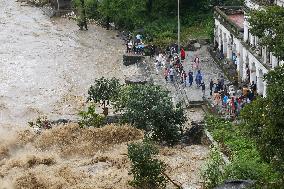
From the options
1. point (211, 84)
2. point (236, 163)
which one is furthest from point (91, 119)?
point (236, 163)

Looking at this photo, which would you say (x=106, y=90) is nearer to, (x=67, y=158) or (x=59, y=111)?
(x=67, y=158)

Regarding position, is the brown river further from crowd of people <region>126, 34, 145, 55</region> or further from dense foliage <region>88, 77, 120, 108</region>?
dense foliage <region>88, 77, 120, 108</region>

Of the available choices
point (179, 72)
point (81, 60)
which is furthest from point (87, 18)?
point (179, 72)

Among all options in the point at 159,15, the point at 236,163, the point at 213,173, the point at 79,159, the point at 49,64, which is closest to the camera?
the point at 236,163

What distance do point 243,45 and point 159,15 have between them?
20.0 m

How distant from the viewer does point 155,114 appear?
32.1 meters

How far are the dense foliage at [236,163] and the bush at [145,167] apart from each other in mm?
2140

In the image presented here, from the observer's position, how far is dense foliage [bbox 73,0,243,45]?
5806 centimetres

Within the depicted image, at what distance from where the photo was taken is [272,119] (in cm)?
1891

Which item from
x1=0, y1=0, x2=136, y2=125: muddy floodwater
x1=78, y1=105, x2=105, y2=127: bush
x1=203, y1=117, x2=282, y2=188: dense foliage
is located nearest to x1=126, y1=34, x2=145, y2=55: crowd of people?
x1=0, y1=0, x2=136, y2=125: muddy floodwater

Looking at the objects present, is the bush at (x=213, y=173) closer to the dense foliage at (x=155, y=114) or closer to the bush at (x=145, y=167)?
the bush at (x=145, y=167)

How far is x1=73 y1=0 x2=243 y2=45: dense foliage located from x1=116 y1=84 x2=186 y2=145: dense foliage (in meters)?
24.1

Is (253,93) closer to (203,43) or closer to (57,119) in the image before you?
(57,119)

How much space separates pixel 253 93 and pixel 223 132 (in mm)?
6315
